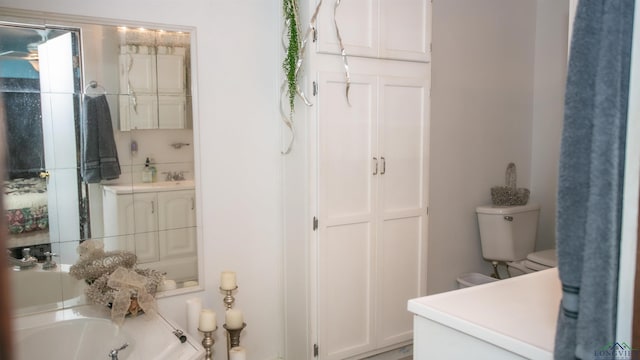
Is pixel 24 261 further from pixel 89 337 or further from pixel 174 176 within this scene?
pixel 174 176

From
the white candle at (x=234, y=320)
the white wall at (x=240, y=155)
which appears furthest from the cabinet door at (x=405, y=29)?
the white candle at (x=234, y=320)

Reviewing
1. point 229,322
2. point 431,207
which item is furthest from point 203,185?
point 431,207

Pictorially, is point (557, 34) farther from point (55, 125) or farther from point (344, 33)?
point (55, 125)

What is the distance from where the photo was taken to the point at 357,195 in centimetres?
270

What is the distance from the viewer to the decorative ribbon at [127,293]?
215 centimetres

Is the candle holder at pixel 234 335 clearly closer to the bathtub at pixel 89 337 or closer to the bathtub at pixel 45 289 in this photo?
the bathtub at pixel 89 337

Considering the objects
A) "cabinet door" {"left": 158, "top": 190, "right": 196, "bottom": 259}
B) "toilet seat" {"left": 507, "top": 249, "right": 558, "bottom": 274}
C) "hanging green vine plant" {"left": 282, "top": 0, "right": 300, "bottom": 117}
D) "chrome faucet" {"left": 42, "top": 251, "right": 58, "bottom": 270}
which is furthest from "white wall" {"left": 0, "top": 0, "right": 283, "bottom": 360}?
"toilet seat" {"left": 507, "top": 249, "right": 558, "bottom": 274}

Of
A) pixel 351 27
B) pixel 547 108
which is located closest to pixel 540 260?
pixel 547 108

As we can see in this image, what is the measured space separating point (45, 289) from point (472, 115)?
9.36 ft

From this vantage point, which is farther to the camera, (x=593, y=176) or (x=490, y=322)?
(x=490, y=322)

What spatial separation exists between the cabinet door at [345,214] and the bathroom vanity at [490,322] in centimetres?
125

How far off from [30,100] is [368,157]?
5.42 feet

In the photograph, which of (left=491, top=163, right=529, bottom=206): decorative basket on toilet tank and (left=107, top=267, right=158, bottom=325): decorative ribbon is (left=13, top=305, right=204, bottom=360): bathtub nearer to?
(left=107, top=267, right=158, bottom=325): decorative ribbon

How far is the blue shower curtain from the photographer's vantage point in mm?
824
